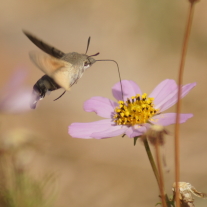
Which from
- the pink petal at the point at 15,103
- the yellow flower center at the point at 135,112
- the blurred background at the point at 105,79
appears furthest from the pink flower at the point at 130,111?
the blurred background at the point at 105,79

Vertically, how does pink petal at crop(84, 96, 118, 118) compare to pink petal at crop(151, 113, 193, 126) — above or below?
above

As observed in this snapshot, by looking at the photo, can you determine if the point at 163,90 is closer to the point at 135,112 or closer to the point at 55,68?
the point at 135,112

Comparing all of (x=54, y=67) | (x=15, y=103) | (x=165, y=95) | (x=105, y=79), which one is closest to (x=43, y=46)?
(x=54, y=67)

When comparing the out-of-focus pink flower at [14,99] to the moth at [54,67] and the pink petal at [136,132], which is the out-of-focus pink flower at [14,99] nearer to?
the moth at [54,67]

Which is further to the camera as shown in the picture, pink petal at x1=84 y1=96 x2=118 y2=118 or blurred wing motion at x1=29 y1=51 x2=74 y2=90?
pink petal at x1=84 y1=96 x2=118 y2=118

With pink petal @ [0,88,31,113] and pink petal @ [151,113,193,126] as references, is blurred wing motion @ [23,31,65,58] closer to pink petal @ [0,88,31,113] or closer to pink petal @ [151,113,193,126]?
pink petal @ [0,88,31,113]

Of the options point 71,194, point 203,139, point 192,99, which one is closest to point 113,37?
point 192,99

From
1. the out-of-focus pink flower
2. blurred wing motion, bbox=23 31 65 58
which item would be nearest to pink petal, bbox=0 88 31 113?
Answer: the out-of-focus pink flower
